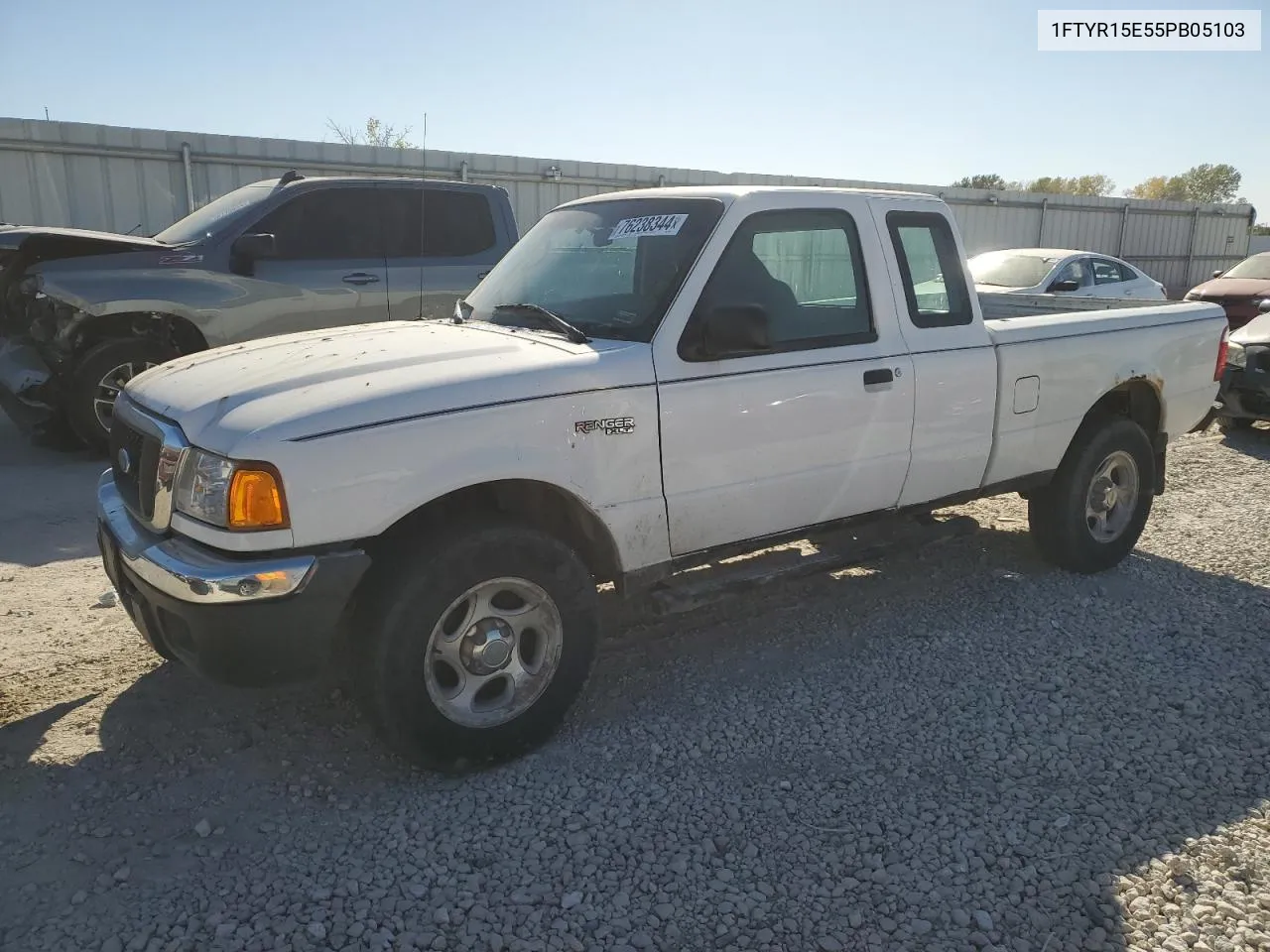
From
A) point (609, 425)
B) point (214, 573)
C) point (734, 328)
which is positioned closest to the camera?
point (214, 573)

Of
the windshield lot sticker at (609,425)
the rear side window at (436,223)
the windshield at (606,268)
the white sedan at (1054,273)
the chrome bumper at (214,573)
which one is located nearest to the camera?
the chrome bumper at (214,573)

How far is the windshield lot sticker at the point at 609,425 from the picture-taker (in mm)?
3346

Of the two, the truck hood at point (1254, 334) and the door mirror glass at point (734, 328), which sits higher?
the door mirror glass at point (734, 328)

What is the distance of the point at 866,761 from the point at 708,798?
2.15 ft

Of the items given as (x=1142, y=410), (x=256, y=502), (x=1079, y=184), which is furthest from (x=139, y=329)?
(x=1079, y=184)

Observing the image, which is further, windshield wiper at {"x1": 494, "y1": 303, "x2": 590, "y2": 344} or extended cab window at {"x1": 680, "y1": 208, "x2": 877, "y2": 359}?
extended cab window at {"x1": 680, "y1": 208, "x2": 877, "y2": 359}

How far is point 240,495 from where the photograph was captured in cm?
283

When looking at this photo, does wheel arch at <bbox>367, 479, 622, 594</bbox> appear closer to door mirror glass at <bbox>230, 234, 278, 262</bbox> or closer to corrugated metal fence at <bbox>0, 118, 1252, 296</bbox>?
door mirror glass at <bbox>230, 234, 278, 262</bbox>

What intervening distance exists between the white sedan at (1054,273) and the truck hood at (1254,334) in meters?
2.67

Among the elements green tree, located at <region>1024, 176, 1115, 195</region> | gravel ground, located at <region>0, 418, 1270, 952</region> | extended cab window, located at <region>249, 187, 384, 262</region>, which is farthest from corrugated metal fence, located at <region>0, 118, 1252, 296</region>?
green tree, located at <region>1024, 176, 1115, 195</region>

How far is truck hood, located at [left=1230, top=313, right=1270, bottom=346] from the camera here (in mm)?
8969

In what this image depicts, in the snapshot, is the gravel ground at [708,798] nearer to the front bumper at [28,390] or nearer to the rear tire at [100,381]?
the rear tire at [100,381]

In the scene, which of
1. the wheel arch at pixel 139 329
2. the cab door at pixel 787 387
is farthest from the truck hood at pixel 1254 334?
the wheel arch at pixel 139 329

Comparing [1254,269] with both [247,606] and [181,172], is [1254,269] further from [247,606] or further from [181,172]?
[247,606]
